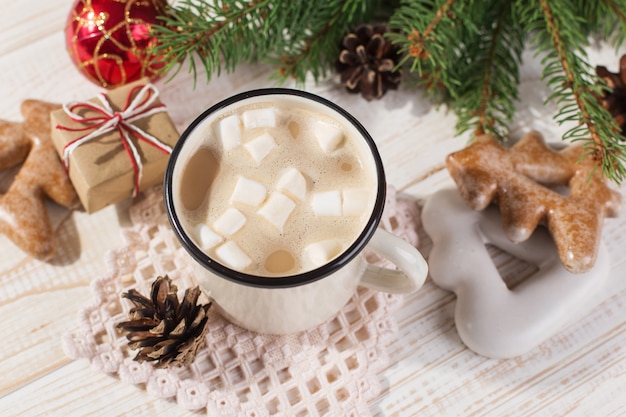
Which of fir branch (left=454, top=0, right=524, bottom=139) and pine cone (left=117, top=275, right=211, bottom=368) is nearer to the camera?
pine cone (left=117, top=275, right=211, bottom=368)

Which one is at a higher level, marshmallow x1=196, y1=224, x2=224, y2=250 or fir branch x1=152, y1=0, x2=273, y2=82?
fir branch x1=152, y1=0, x2=273, y2=82

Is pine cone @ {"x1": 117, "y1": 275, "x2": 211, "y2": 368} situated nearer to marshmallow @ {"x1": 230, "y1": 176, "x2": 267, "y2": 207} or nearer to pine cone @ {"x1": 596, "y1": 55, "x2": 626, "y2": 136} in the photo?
marshmallow @ {"x1": 230, "y1": 176, "x2": 267, "y2": 207}

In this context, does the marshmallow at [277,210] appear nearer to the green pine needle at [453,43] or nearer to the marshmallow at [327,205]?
the marshmallow at [327,205]

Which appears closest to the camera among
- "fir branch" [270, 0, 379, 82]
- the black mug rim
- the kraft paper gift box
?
the black mug rim

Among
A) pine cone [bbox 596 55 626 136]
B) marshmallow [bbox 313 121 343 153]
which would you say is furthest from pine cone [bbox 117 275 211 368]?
pine cone [bbox 596 55 626 136]

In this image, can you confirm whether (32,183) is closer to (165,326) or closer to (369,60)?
(165,326)

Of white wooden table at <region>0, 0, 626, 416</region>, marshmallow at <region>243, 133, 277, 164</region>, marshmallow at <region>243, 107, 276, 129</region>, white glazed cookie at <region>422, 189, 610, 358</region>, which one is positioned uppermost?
marshmallow at <region>243, 107, 276, 129</region>

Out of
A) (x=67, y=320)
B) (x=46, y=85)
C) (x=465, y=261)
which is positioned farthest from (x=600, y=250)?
(x=46, y=85)

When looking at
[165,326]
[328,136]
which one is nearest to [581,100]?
[328,136]

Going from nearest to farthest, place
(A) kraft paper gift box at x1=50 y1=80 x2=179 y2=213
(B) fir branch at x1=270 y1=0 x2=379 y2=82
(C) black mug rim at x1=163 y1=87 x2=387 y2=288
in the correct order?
(C) black mug rim at x1=163 y1=87 x2=387 y2=288, (A) kraft paper gift box at x1=50 y1=80 x2=179 y2=213, (B) fir branch at x1=270 y1=0 x2=379 y2=82
